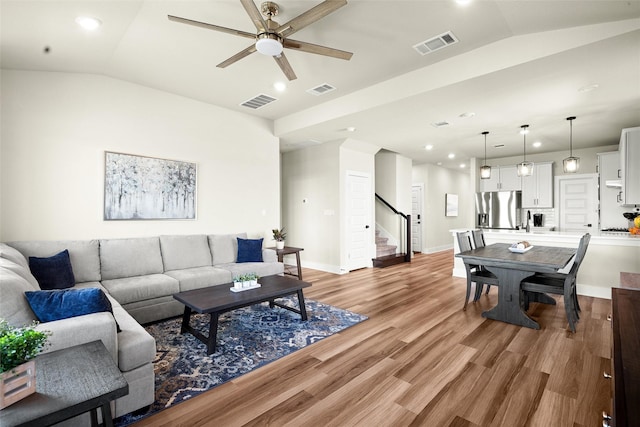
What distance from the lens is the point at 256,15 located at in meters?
2.26

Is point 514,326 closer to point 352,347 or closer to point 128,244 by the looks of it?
point 352,347

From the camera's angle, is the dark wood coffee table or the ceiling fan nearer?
the ceiling fan

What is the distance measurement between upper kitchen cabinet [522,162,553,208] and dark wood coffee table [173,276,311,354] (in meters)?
6.44

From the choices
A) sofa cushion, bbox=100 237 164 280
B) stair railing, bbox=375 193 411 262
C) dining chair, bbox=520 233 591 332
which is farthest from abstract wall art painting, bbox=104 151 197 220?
stair railing, bbox=375 193 411 262

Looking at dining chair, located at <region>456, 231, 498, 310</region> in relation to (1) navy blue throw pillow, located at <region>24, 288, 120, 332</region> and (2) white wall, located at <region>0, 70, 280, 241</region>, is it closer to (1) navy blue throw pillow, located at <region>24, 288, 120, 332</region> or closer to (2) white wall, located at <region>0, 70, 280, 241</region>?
(2) white wall, located at <region>0, 70, 280, 241</region>

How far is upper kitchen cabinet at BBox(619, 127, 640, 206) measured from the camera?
14.5 feet

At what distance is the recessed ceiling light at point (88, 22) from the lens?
103 inches

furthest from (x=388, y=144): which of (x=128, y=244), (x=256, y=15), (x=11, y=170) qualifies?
(x=11, y=170)

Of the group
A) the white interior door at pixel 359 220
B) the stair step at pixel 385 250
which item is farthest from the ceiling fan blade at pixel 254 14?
the stair step at pixel 385 250

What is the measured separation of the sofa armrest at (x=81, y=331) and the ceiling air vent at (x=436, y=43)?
3.65m

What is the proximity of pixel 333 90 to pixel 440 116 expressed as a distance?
1.70 metres

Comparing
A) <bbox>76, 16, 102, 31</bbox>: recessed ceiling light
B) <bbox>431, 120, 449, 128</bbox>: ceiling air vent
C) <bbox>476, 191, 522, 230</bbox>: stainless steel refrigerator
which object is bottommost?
<bbox>476, 191, 522, 230</bbox>: stainless steel refrigerator

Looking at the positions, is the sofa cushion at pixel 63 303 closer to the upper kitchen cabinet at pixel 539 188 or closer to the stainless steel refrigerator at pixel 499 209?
the stainless steel refrigerator at pixel 499 209

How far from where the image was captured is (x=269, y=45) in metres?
2.49
